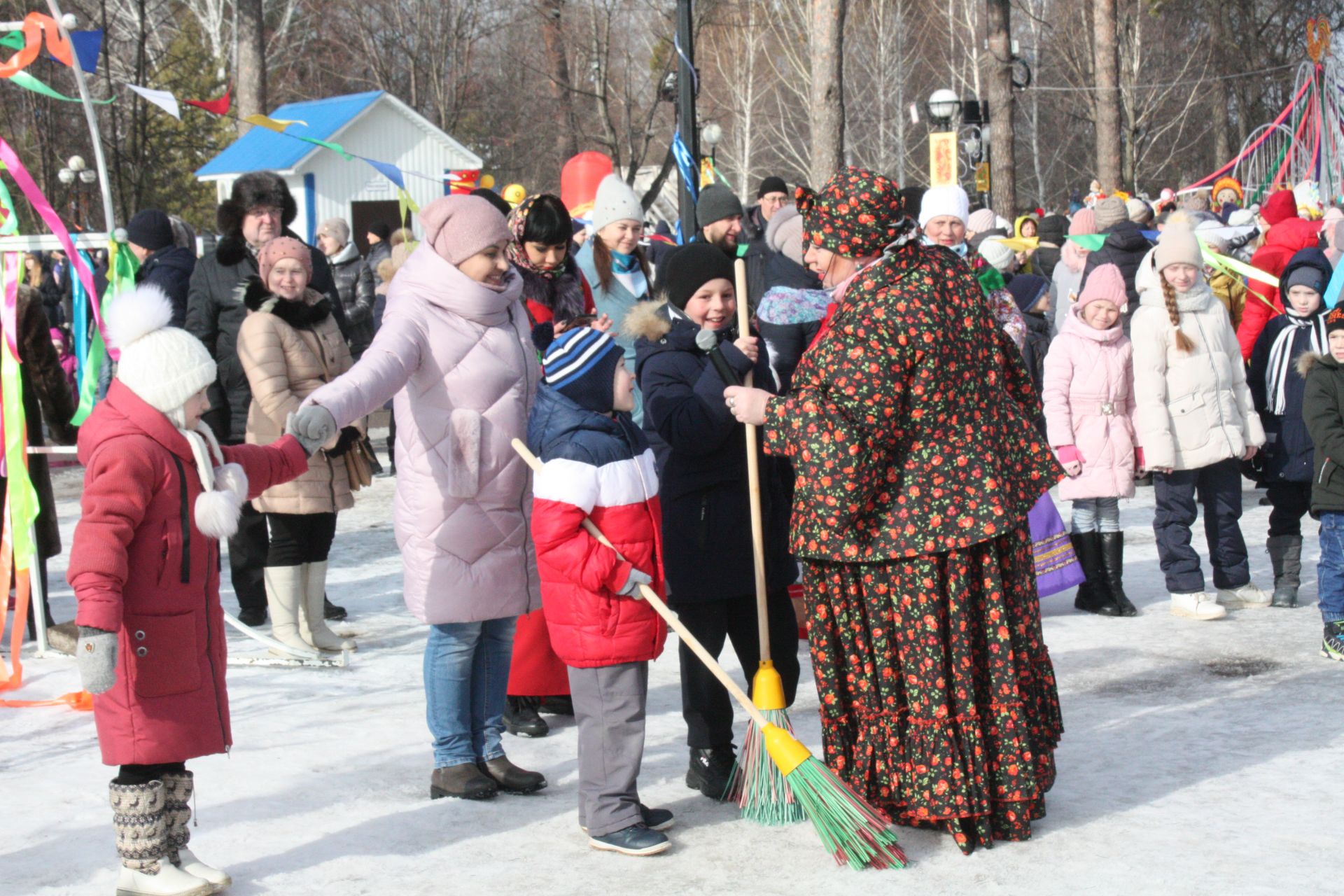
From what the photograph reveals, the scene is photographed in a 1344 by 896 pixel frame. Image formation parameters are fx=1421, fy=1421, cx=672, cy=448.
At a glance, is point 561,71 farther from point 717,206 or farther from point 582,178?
point 717,206

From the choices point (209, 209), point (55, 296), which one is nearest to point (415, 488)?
point (55, 296)

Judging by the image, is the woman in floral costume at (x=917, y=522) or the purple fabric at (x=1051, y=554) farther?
the purple fabric at (x=1051, y=554)

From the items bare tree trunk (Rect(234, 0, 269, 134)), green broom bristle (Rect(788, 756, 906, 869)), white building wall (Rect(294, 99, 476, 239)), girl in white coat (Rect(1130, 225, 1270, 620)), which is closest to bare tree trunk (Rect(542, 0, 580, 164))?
Answer: white building wall (Rect(294, 99, 476, 239))

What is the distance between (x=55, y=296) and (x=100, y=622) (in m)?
13.5

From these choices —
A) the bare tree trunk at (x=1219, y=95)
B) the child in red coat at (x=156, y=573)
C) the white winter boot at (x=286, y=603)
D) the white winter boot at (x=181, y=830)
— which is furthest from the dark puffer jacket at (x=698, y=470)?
the bare tree trunk at (x=1219, y=95)

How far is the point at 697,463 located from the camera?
14.6 ft

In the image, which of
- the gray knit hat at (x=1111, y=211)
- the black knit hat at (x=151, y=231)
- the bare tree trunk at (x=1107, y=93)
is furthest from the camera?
the bare tree trunk at (x=1107, y=93)

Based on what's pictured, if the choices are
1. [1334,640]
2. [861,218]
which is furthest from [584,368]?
[1334,640]

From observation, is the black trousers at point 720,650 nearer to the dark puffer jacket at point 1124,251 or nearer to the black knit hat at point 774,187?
the black knit hat at point 774,187

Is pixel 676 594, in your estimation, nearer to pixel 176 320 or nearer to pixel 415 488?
pixel 415 488

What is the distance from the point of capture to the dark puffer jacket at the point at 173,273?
721cm

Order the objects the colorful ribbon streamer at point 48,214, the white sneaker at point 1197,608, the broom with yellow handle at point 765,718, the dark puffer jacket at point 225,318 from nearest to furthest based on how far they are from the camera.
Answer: the broom with yellow handle at point 765,718, the colorful ribbon streamer at point 48,214, the dark puffer jacket at point 225,318, the white sneaker at point 1197,608

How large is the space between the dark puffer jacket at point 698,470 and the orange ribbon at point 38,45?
2682mm

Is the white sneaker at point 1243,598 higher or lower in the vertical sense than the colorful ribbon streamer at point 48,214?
lower
